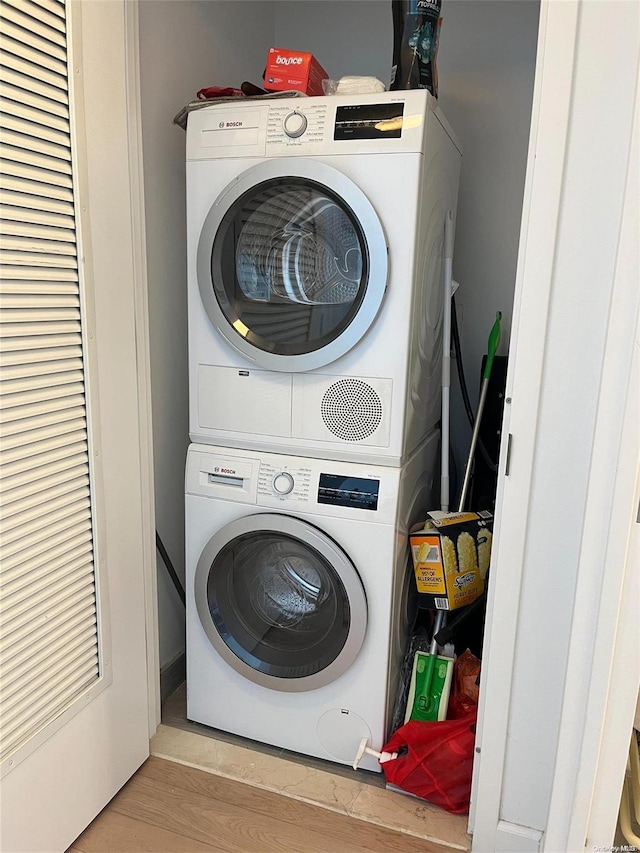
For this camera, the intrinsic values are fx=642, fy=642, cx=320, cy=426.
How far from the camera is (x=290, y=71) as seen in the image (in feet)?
5.18

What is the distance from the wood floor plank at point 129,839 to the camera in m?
1.48

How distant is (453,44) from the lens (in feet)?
6.85

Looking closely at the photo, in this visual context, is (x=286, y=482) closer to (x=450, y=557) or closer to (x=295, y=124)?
(x=450, y=557)

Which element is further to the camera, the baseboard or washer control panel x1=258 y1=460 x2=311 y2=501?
the baseboard

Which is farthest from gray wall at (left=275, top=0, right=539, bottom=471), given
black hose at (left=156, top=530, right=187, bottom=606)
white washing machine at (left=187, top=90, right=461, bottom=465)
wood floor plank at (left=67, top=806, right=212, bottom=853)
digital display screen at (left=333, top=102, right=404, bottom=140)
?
wood floor plank at (left=67, top=806, right=212, bottom=853)

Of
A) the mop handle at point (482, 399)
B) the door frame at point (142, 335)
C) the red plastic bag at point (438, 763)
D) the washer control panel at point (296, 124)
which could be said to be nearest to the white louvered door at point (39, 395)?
the door frame at point (142, 335)

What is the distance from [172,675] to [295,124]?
1640 millimetres

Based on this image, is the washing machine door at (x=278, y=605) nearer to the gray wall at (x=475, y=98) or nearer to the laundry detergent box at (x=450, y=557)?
the laundry detergent box at (x=450, y=557)

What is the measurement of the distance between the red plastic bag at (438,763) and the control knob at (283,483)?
2.23 ft

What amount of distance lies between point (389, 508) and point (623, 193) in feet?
2.73

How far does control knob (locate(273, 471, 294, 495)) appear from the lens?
1.63m

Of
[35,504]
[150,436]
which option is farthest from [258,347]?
[35,504]

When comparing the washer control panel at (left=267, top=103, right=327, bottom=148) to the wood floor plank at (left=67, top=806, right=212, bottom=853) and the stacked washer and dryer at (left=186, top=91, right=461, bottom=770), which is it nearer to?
the stacked washer and dryer at (left=186, top=91, right=461, bottom=770)

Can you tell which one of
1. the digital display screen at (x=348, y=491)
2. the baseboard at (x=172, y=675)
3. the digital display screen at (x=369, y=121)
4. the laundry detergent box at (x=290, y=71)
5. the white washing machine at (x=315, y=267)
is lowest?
the baseboard at (x=172, y=675)
